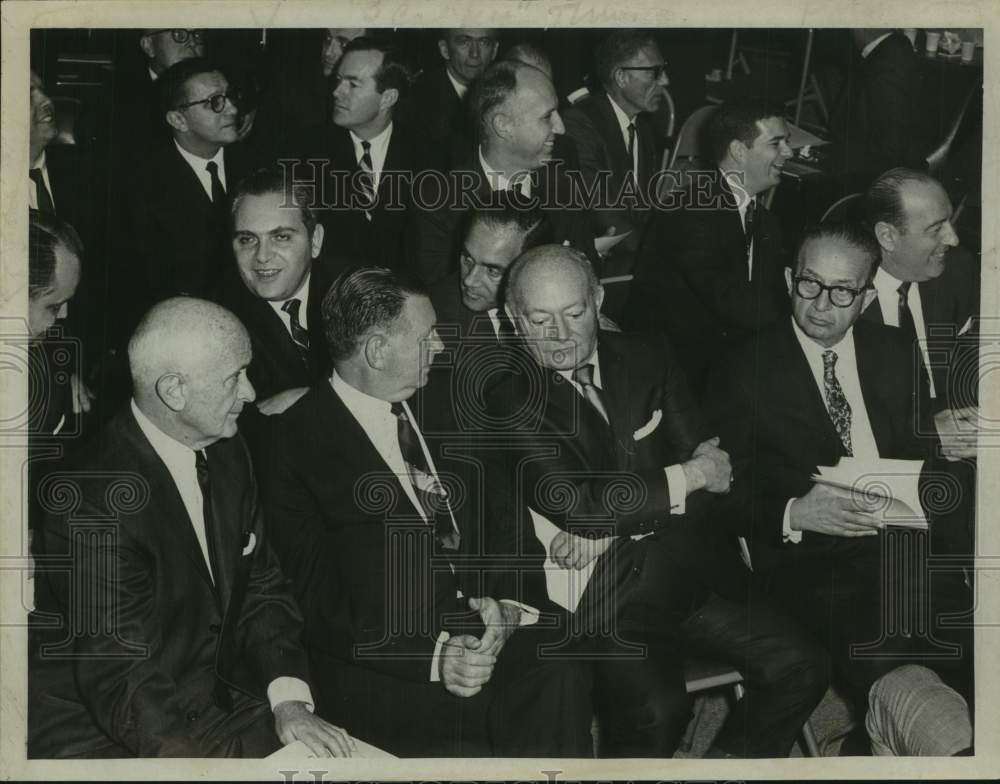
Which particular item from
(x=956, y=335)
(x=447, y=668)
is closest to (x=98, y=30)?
(x=447, y=668)

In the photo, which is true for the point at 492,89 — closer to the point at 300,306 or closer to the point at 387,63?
the point at 387,63

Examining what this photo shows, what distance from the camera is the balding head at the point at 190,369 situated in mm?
5660

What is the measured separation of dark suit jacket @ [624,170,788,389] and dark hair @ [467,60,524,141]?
851mm

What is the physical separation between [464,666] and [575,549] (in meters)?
0.70

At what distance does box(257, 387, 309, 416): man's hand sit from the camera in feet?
18.9

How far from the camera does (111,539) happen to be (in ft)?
18.7

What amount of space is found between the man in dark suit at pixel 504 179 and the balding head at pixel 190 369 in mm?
888

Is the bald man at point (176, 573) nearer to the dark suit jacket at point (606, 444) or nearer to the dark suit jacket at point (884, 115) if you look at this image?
the dark suit jacket at point (606, 444)

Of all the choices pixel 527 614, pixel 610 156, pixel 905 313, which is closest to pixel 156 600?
pixel 527 614

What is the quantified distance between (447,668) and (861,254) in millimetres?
2611

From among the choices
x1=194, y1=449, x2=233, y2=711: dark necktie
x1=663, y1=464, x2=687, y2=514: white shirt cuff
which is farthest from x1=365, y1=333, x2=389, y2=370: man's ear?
x1=663, y1=464, x2=687, y2=514: white shirt cuff

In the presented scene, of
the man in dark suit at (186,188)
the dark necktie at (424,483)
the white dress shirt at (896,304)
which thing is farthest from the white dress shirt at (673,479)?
the man in dark suit at (186,188)

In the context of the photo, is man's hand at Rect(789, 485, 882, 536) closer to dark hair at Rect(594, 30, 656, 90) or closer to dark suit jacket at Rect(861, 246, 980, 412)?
Answer: dark suit jacket at Rect(861, 246, 980, 412)

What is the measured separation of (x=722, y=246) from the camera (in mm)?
5922
